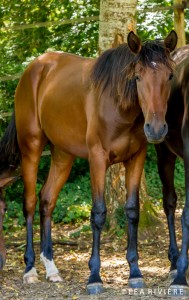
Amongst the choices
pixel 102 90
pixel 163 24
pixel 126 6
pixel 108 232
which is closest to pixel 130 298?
pixel 102 90

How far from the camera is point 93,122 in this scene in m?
6.09

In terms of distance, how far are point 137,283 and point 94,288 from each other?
0.38m

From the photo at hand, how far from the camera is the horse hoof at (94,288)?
586 cm

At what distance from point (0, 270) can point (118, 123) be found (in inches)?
71.5

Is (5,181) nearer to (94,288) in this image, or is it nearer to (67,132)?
(67,132)

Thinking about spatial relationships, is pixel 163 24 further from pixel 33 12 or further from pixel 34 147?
pixel 34 147

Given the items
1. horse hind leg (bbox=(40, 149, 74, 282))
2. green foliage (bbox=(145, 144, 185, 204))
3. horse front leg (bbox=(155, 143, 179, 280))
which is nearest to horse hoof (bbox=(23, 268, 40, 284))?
horse hind leg (bbox=(40, 149, 74, 282))

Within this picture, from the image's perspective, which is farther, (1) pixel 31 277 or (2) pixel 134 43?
(1) pixel 31 277

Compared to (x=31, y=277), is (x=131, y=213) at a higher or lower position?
higher

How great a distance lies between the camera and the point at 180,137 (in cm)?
640

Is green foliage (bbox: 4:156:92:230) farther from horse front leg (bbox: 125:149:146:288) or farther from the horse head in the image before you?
the horse head

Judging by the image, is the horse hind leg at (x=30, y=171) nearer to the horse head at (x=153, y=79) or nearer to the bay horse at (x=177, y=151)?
the bay horse at (x=177, y=151)

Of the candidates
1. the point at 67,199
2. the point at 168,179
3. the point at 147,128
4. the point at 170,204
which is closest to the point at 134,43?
the point at 147,128

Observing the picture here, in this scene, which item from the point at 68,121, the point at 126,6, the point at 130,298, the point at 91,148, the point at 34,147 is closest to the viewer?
the point at 130,298
